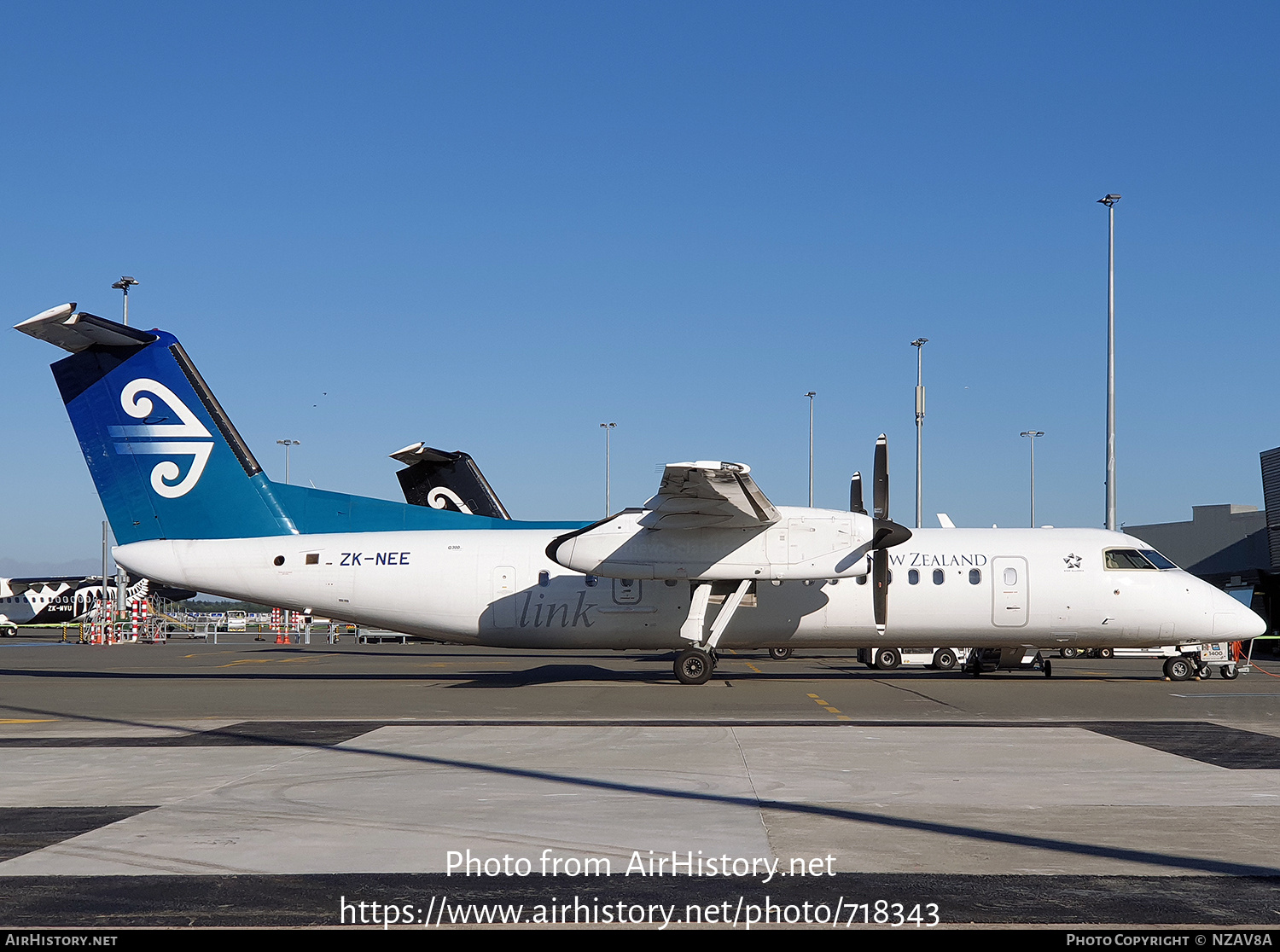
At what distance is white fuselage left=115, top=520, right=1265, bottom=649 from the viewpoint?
22.3 metres

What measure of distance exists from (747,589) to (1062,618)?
22.9 ft

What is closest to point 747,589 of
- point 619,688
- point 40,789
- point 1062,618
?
point 619,688

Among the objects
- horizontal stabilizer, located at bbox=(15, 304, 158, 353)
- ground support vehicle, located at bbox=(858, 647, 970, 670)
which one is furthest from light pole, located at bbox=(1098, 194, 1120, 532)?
horizontal stabilizer, located at bbox=(15, 304, 158, 353)

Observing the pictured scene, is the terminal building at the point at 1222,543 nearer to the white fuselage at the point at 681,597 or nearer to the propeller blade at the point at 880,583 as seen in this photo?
the white fuselage at the point at 681,597

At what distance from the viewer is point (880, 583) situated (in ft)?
72.3

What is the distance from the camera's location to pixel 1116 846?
23.9ft

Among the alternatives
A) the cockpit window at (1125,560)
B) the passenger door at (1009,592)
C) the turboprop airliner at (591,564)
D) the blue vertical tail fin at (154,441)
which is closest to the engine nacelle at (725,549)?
the turboprop airliner at (591,564)

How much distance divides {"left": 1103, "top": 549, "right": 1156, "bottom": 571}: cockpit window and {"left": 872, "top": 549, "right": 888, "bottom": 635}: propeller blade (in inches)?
203

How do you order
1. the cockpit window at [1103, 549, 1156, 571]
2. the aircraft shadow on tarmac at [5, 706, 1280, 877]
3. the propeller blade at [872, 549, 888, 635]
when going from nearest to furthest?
the aircraft shadow on tarmac at [5, 706, 1280, 877]
the propeller blade at [872, 549, 888, 635]
the cockpit window at [1103, 549, 1156, 571]

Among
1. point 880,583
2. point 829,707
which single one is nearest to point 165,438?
point 829,707

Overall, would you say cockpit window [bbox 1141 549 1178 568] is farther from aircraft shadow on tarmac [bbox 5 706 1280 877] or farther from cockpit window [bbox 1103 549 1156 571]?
aircraft shadow on tarmac [bbox 5 706 1280 877]

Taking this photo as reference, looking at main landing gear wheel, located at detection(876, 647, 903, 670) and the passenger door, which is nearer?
the passenger door

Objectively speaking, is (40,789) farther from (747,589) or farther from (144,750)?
(747,589)

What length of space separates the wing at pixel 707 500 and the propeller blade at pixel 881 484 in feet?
7.18
